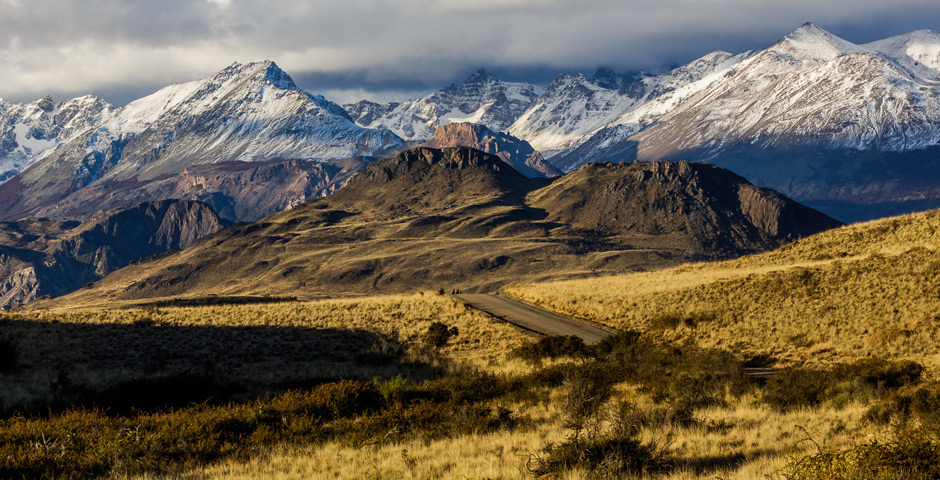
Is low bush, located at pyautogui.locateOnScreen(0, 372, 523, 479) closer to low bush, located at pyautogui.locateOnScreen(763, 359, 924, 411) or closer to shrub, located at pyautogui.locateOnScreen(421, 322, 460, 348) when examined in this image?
low bush, located at pyautogui.locateOnScreen(763, 359, 924, 411)

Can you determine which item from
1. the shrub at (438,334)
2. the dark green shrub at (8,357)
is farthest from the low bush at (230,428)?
the shrub at (438,334)

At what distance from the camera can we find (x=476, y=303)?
53625 millimetres

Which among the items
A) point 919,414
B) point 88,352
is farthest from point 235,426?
point 88,352

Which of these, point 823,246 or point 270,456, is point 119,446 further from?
point 823,246

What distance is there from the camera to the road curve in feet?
136

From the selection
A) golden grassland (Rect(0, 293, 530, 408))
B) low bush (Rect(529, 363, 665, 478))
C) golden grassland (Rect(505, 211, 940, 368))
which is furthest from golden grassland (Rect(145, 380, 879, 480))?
golden grassland (Rect(0, 293, 530, 408))

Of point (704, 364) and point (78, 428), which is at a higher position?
point (78, 428)

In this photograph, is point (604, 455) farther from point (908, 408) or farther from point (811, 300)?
point (811, 300)

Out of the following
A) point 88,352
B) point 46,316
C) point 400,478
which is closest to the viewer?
point 400,478

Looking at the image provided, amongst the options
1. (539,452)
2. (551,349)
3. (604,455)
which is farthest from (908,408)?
(551,349)

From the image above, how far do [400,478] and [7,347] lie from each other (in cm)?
2438

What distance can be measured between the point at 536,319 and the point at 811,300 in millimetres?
16559

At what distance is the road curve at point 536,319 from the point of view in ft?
136

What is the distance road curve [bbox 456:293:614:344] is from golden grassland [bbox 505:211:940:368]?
5.48 ft
